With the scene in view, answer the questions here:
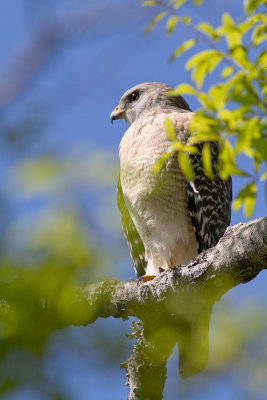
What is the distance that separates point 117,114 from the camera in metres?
7.76

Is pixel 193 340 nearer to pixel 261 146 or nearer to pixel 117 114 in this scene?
pixel 261 146

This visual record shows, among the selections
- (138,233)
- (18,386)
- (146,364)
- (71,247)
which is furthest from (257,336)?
(138,233)

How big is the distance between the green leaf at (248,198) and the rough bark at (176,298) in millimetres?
933

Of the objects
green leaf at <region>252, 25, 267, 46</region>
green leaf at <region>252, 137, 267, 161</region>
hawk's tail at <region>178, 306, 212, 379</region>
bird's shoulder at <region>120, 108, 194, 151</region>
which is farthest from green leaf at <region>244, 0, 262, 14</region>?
bird's shoulder at <region>120, 108, 194, 151</region>

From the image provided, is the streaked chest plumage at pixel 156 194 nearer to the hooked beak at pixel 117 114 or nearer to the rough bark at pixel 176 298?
the hooked beak at pixel 117 114

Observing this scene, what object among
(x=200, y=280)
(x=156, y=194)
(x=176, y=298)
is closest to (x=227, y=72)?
(x=200, y=280)

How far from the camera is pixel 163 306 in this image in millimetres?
4703

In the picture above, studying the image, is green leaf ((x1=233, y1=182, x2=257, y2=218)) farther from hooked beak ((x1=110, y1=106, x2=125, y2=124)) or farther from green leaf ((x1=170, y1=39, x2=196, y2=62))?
hooked beak ((x1=110, y1=106, x2=125, y2=124))

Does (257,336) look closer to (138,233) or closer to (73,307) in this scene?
(73,307)

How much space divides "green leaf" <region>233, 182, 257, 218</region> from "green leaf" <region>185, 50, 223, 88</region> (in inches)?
22.1

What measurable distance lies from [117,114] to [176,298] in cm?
380

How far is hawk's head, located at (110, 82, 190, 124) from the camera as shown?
7.36 metres

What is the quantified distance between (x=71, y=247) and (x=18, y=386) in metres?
0.58

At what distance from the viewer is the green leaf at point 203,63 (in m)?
2.60
